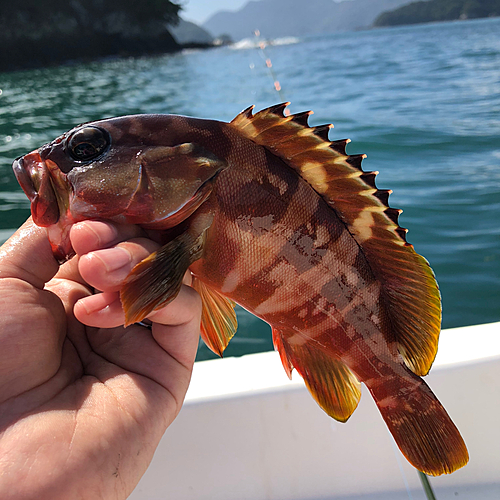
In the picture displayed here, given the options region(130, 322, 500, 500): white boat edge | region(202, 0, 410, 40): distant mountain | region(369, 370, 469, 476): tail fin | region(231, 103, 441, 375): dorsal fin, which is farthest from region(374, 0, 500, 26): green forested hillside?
region(369, 370, 469, 476): tail fin

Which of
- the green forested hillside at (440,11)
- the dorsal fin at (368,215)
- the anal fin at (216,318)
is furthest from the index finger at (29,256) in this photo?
the green forested hillside at (440,11)

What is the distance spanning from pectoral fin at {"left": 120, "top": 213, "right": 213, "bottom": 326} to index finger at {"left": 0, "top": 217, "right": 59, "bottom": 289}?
387 millimetres

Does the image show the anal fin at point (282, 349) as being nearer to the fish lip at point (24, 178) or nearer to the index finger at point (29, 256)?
the index finger at point (29, 256)

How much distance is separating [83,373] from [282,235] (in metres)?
0.85

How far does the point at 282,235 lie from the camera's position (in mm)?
1315

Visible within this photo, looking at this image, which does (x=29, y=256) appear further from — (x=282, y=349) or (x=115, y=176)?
(x=282, y=349)

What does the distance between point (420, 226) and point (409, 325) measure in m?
4.43

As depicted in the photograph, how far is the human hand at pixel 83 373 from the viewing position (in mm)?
1120

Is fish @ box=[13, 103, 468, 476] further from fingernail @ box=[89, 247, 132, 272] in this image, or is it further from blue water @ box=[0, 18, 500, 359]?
blue water @ box=[0, 18, 500, 359]

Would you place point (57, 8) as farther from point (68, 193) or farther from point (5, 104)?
point (68, 193)

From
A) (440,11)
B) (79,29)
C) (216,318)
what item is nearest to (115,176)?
(216,318)

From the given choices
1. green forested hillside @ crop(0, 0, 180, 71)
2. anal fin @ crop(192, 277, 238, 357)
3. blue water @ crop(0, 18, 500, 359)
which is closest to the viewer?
anal fin @ crop(192, 277, 238, 357)

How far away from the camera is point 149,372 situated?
1.48 m

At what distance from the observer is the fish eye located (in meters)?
1.21
